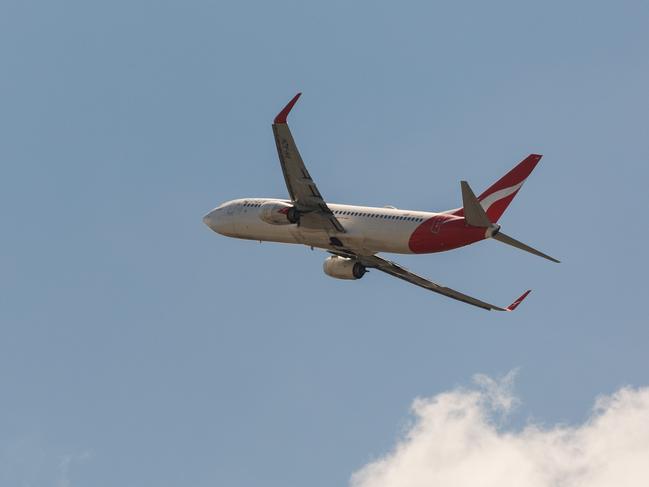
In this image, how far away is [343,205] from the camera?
279ft

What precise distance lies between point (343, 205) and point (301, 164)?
657cm

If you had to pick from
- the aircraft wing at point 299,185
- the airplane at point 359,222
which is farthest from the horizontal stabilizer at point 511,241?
the aircraft wing at point 299,185

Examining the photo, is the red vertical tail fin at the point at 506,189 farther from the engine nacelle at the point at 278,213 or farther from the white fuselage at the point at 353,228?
the engine nacelle at the point at 278,213

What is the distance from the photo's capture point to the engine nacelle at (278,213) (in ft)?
270

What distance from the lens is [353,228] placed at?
A: 273 ft

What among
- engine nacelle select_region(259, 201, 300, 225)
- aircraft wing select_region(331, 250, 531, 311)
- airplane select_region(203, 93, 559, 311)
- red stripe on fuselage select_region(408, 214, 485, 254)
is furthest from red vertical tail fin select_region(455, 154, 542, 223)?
engine nacelle select_region(259, 201, 300, 225)

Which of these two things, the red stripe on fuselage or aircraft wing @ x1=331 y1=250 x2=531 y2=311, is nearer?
the red stripe on fuselage

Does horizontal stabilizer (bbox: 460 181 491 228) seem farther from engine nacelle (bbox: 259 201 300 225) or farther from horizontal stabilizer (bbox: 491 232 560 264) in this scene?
engine nacelle (bbox: 259 201 300 225)

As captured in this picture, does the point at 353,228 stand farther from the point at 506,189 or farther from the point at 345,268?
the point at 506,189

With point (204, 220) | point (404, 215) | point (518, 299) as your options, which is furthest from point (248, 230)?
point (518, 299)

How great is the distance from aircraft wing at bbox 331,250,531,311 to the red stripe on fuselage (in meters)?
7.44

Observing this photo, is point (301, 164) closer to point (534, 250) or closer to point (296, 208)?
point (296, 208)

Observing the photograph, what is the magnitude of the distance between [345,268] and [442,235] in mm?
9673

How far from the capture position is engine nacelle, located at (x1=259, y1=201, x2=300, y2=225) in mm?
82312
